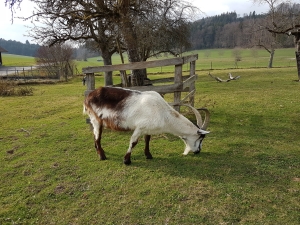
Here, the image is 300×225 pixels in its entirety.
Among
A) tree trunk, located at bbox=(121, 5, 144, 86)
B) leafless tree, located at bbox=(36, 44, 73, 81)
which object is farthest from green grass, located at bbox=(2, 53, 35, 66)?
tree trunk, located at bbox=(121, 5, 144, 86)

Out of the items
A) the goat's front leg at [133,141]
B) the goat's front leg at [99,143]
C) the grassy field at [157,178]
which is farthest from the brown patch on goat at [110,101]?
the grassy field at [157,178]

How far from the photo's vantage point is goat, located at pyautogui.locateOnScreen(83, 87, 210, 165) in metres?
5.38

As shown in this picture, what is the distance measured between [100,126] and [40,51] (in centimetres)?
4262

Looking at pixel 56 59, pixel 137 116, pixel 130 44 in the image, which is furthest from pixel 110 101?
pixel 56 59

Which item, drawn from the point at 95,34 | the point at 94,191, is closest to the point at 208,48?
the point at 95,34

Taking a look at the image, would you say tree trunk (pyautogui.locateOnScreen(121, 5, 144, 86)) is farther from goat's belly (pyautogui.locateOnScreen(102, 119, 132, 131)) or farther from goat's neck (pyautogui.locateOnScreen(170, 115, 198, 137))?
goat's neck (pyautogui.locateOnScreen(170, 115, 198, 137))

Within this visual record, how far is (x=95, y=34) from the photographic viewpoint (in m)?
19.5

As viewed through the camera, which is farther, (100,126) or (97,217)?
(100,126)

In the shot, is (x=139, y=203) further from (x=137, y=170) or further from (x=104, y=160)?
(x=104, y=160)

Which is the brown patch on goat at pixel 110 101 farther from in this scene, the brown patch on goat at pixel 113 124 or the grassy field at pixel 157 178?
the grassy field at pixel 157 178

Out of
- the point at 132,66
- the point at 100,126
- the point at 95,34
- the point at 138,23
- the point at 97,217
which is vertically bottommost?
the point at 97,217

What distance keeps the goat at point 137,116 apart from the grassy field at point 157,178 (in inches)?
20.8

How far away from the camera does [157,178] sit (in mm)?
4926

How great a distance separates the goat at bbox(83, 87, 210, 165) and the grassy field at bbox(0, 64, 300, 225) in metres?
0.53
